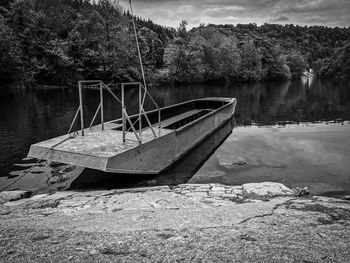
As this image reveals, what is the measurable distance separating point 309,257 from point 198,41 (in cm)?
6149

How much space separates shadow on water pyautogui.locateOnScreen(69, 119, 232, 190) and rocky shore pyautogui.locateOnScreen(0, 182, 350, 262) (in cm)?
151

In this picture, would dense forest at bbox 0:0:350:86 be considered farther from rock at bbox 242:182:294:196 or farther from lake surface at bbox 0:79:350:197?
rock at bbox 242:182:294:196

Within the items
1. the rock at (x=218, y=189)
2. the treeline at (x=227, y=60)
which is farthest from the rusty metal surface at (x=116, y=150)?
the treeline at (x=227, y=60)

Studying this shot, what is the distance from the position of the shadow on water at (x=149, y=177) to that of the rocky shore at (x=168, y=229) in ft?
4.96

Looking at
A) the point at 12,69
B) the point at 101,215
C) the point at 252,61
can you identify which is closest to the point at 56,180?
the point at 101,215

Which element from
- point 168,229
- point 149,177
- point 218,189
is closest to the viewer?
point 168,229

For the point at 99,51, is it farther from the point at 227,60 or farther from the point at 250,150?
the point at 250,150

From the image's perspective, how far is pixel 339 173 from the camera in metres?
11.2

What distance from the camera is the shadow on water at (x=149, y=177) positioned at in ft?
30.5

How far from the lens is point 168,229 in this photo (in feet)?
16.7

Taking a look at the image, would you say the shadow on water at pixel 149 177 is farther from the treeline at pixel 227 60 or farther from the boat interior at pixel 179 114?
the treeline at pixel 227 60

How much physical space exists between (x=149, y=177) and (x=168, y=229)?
16.5 feet

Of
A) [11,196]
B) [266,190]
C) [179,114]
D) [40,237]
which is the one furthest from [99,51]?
[40,237]

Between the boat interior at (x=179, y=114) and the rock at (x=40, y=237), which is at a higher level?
the boat interior at (x=179, y=114)
